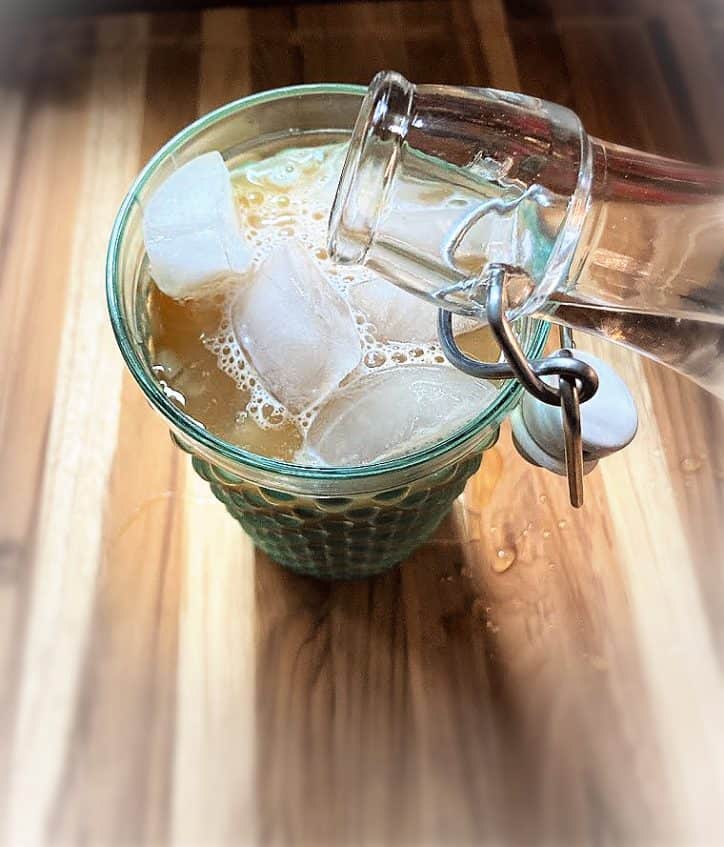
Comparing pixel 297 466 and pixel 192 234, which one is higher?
pixel 192 234

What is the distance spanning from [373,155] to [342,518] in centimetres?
22

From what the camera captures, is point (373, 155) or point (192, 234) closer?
point (373, 155)

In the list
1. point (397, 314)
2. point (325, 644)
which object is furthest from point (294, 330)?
point (325, 644)

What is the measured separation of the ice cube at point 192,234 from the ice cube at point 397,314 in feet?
0.25

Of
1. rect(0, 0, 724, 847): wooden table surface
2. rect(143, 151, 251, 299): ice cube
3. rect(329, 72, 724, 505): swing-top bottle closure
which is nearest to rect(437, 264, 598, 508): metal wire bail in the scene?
rect(329, 72, 724, 505): swing-top bottle closure

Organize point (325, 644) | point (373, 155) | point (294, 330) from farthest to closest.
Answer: point (325, 644), point (294, 330), point (373, 155)

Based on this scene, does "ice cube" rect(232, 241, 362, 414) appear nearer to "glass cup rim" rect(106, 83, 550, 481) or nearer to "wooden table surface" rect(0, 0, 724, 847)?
"glass cup rim" rect(106, 83, 550, 481)

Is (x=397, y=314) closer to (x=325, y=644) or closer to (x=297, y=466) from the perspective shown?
(x=297, y=466)

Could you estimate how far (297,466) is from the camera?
442 millimetres

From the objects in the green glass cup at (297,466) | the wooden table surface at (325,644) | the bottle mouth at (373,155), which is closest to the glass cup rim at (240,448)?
the green glass cup at (297,466)

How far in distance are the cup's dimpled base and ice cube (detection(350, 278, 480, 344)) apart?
75mm

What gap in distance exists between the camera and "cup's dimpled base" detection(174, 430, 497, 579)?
508mm

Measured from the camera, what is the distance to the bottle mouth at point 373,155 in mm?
387

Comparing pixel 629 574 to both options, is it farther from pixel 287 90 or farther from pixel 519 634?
pixel 287 90
